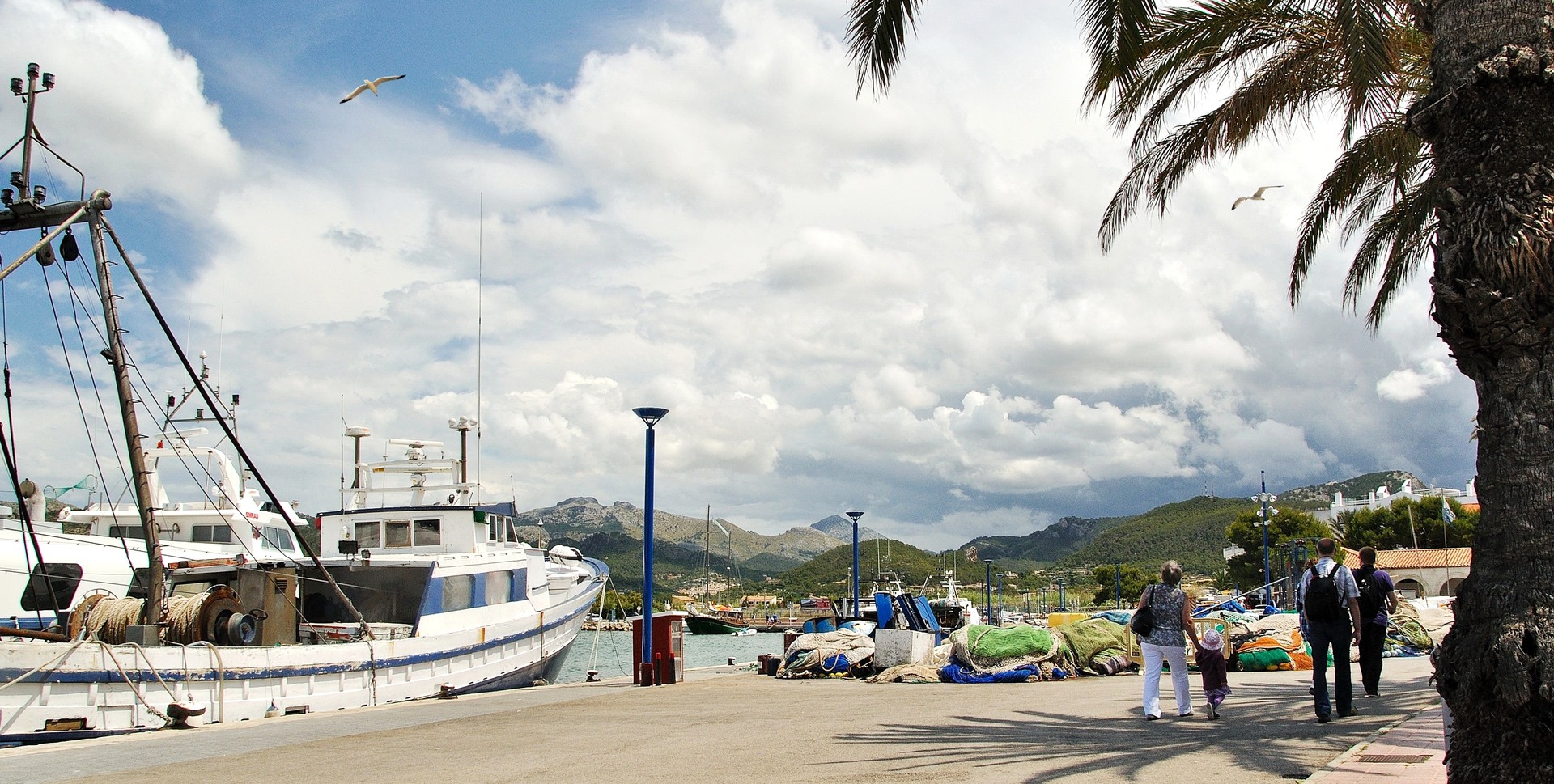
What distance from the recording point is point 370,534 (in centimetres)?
2322

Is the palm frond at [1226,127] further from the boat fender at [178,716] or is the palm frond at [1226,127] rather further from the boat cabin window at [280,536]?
the boat cabin window at [280,536]

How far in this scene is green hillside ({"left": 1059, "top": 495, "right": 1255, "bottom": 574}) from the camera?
141875 millimetres

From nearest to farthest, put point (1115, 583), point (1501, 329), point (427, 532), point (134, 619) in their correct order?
point (1501, 329) < point (134, 619) < point (427, 532) < point (1115, 583)

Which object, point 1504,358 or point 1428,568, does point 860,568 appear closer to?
point 1428,568

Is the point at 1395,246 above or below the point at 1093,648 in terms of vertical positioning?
above

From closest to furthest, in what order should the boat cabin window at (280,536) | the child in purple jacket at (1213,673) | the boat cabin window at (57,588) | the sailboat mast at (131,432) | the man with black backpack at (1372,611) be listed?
the child in purple jacket at (1213,673)
the man with black backpack at (1372,611)
the sailboat mast at (131,432)
the boat cabin window at (57,588)
the boat cabin window at (280,536)

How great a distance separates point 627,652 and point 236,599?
65.2 metres

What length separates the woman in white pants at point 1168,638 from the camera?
376 inches

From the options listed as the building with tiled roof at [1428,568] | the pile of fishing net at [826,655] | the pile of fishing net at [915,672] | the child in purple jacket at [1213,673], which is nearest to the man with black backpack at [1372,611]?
Result: the child in purple jacket at [1213,673]

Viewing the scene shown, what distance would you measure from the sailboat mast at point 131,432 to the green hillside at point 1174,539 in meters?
123

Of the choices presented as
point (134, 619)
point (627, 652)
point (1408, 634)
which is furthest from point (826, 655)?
point (627, 652)

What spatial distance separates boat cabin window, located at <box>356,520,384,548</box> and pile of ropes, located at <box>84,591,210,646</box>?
7012 millimetres

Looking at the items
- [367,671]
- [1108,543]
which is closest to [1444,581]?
[367,671]

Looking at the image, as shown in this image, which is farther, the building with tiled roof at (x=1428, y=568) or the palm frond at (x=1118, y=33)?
the building with tiled roof at (x=1428, y=568)
